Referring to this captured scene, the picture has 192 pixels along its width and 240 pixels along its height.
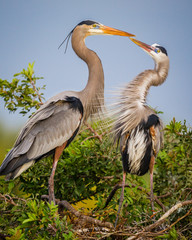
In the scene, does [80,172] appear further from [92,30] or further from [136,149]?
[92,30]

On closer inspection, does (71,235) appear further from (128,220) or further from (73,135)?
(73,135)

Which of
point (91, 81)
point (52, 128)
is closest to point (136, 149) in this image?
point (52, 128)

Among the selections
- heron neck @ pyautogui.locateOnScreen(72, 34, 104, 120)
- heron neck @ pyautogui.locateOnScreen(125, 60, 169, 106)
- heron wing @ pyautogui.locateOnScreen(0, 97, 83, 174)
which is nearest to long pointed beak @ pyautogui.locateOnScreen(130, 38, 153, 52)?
heron neck @ pyautogui.locateOnScreen(125, 60, 169, 106)

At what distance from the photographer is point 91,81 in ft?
14.6

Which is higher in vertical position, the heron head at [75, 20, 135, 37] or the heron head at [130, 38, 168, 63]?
the heron head at [75, 20, 135, 37]

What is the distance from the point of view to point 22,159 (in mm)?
3809


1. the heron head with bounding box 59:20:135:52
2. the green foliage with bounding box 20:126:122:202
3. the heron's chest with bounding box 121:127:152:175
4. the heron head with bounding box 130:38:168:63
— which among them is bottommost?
the green foliage with bounding box 20:126:122:202

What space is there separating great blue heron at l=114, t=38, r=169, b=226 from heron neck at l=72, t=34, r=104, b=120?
1.58 ft

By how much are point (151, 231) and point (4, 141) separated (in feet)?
29.0

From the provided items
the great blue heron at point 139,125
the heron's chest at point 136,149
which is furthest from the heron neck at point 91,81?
the heron's chest at point 136,149

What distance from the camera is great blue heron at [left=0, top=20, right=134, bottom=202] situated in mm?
3801

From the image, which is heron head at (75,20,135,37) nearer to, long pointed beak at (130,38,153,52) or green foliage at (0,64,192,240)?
long pointed beak at (130,38,153,52)

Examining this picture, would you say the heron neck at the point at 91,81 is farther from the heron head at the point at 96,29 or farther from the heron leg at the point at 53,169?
the heron leg at the point at 53,169

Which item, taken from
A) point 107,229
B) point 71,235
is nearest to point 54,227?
point 71,235
